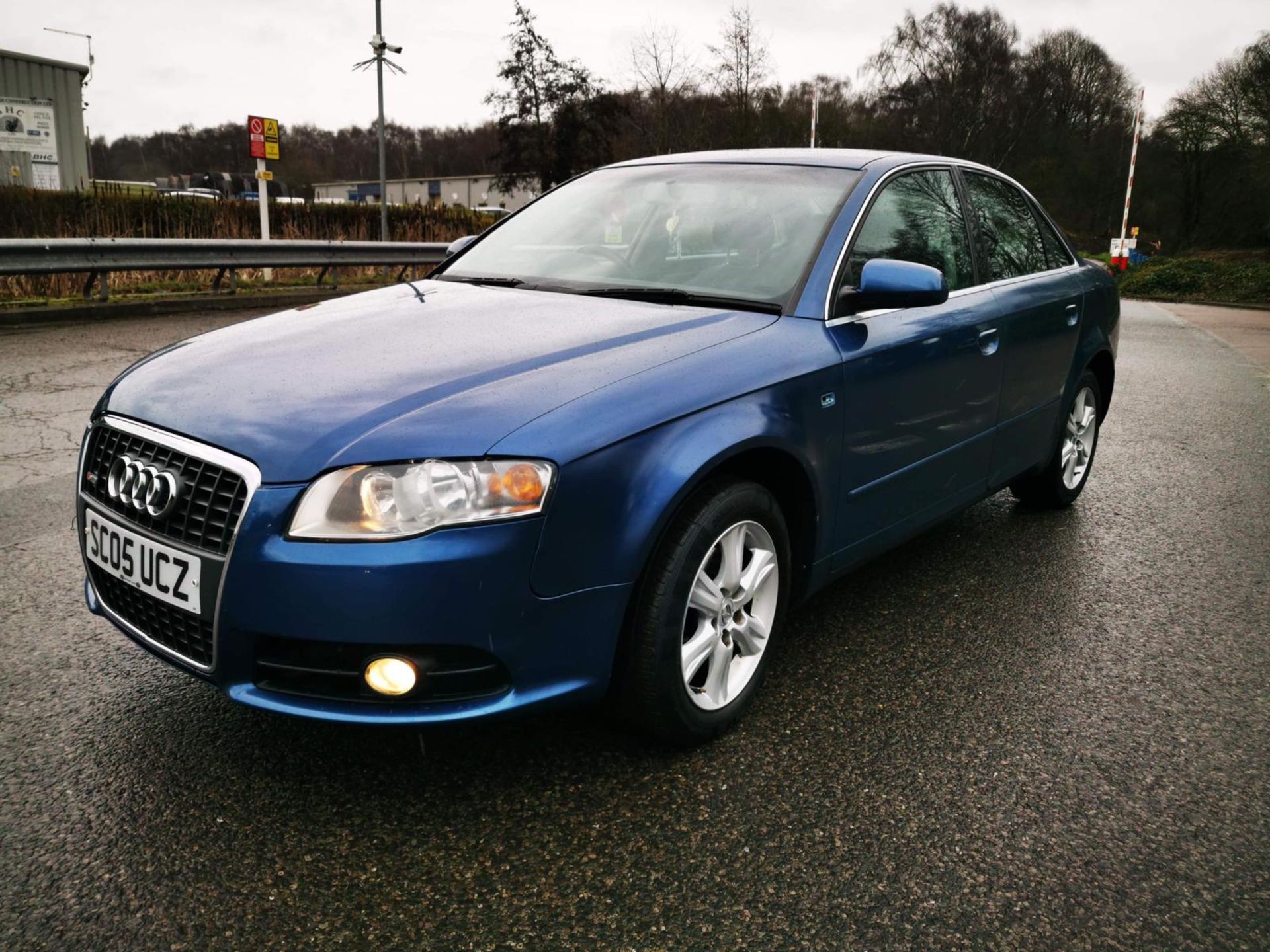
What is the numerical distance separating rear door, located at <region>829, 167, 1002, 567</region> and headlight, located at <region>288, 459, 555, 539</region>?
1193 millimetres

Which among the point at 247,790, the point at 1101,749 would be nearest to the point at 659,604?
the point at 247,790

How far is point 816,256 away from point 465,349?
115cm

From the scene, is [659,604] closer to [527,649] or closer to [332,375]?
[527,649]

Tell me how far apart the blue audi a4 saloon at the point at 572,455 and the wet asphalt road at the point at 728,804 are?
0.30 m

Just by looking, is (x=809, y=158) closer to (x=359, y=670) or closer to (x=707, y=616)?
(x=707, y=616)

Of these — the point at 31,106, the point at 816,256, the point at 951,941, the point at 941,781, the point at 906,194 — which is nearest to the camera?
the point at 951,941

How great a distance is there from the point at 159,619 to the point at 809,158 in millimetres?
2623

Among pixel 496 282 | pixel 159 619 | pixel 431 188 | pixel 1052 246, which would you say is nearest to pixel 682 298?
pixel 496 282

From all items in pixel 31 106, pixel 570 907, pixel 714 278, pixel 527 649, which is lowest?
pixel 570 907

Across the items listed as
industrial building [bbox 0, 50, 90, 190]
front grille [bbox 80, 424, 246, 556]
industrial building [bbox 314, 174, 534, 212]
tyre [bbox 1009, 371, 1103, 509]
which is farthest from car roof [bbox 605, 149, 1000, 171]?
industrial building [bbox 314, 174, 534, 212]

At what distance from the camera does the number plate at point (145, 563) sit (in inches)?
86.6

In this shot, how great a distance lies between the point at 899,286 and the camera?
9.64 ft

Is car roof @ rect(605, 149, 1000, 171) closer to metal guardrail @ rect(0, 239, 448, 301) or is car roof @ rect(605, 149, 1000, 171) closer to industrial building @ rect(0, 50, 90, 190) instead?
metal guardrail @ rect(0, 239, 448, 301)

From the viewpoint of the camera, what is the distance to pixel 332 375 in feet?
8.13
